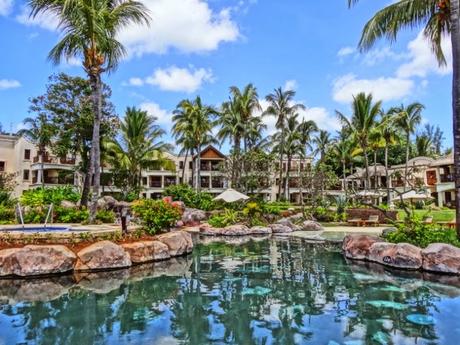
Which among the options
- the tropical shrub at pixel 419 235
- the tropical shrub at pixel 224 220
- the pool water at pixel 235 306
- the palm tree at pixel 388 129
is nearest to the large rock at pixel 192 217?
the tropical shrub at pixel 224 220

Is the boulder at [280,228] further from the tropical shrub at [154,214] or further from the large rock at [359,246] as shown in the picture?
the tropical shrub at [154,214]

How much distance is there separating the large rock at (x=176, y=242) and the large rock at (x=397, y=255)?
5916 mm

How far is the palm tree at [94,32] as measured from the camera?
44.9ft

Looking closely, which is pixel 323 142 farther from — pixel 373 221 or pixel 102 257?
pixel 102 257

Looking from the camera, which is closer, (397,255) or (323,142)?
Result: (397,255)

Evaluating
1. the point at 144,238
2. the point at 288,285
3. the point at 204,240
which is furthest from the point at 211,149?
the point at 288,285

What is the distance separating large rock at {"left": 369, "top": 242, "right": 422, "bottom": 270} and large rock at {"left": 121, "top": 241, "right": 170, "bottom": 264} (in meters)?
6.34

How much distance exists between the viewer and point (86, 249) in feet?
32.1

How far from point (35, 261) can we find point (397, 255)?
9.43 m

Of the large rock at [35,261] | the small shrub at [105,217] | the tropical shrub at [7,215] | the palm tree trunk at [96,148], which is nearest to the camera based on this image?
the large rock at [35,261]

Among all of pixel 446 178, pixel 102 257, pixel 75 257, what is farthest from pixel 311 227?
pixel 446 178

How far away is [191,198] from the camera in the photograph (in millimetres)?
28844

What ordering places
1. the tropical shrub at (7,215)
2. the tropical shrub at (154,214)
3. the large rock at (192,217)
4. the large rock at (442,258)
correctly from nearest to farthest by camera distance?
the large rock at (442,258)
the tropical shrub at (154,214)
the tropical shrub at (7,215)
the large rock at (192,217)

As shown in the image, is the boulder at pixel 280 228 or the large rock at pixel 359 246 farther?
the boulder at pixel 280 228
